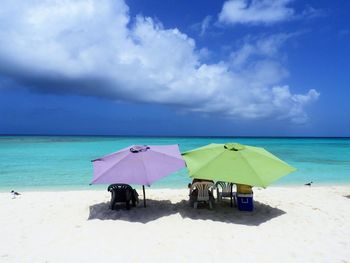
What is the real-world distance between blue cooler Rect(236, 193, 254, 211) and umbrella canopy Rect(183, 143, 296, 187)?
1.02 metres

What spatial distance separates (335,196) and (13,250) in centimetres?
962

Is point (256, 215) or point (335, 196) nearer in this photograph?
point (256, 215)

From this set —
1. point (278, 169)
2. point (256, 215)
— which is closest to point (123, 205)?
point (256, 215)

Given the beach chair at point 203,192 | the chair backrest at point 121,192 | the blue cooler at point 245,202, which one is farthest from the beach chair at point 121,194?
the blue cooler at point 245,202

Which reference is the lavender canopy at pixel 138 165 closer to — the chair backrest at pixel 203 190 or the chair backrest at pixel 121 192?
the chair backrest at pixel 121 192

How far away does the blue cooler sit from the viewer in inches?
321

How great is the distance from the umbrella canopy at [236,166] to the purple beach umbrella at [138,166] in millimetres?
483

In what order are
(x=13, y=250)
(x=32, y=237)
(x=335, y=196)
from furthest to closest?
(x=335, y=196)
(x=32, y=237)
(x=13, y=250)

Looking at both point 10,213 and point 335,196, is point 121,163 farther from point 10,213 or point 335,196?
point 335,196

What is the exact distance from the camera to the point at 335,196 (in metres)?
10.8

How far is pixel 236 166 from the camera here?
755 centimetres

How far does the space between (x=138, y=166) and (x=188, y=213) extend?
68.6 inches

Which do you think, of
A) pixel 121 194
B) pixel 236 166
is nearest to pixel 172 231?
pixel 121 194

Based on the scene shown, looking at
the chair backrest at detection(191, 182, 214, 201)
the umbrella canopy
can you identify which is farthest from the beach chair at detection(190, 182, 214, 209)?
the umbrella canopy
